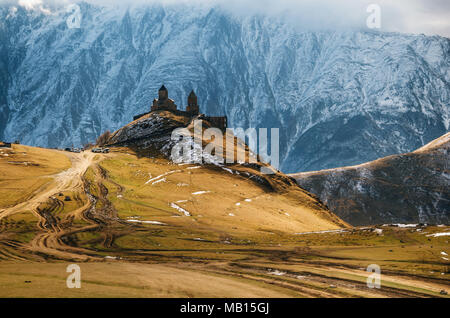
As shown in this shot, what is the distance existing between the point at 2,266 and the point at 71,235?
30.2 m

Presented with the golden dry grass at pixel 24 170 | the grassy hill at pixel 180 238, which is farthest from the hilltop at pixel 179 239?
the golden dry grass at pixel 24 170

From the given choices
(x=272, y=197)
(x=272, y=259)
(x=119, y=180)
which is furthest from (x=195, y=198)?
(x=272, y=259)

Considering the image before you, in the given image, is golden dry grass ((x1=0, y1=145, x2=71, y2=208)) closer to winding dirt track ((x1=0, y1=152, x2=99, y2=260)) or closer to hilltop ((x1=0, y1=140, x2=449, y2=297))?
hilltop ((x1=0, y1=140, x2=449, y2=297))

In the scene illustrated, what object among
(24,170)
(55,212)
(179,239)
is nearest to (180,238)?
(179,239)

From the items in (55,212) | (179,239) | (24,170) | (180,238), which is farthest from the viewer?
(24,170)

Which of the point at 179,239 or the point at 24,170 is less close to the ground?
the point at 24,170

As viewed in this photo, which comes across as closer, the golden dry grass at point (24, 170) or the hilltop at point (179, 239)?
the hilltop at point (179, 239)

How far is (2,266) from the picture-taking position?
207 ft

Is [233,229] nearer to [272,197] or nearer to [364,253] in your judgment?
[364,253]

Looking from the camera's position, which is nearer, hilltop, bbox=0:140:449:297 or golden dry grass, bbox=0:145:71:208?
hilltop, bbox=0:140:449:297

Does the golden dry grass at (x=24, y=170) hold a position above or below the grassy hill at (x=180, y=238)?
above

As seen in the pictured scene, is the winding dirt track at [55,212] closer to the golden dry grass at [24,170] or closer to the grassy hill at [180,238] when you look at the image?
the grassy hill at [180,238]

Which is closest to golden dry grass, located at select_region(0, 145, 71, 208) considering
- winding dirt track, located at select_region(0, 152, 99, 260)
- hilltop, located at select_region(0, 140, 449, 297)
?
hilltop, located at select_region(0, 140, 449, 297)

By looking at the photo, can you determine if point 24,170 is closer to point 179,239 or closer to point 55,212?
point 55,212
